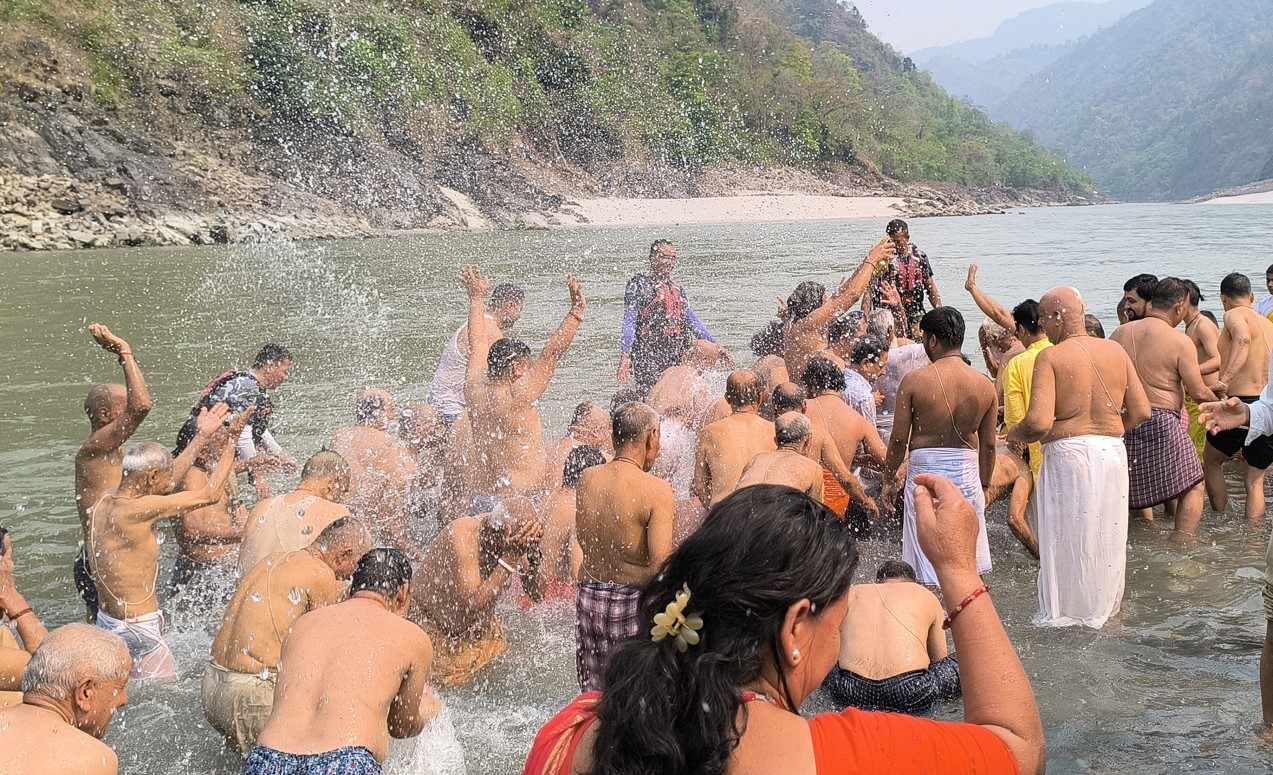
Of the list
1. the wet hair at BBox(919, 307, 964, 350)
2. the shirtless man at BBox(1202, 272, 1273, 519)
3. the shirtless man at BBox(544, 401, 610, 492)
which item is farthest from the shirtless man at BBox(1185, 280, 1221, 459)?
the shirtless man at BBox(544, 401, 610, 492)

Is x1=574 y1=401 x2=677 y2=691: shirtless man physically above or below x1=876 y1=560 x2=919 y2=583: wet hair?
above

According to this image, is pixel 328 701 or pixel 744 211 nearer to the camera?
pixel 328 701

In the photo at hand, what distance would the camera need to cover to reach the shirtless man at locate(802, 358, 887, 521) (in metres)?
6.34

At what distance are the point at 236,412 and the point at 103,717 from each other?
300 centimetres

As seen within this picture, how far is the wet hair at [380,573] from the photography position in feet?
12.1

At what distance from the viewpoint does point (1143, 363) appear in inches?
253

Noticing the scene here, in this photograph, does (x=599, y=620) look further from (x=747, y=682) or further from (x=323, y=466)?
(x=747, y=682)

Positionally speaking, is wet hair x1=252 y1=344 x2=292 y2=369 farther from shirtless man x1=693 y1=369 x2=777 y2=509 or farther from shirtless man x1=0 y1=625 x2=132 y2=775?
shirtless man x1=0 y1=625 x2=132 y2=775

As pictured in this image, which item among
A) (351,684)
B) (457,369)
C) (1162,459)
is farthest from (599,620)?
(1162,459)

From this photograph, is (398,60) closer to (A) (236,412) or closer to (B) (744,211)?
(B) (744,211)

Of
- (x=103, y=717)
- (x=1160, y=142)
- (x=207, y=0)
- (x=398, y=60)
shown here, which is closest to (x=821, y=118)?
(x=398, y=60)

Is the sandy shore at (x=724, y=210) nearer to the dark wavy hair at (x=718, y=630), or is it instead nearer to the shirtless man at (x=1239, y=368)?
the shirtless man at (x=1239, y=368)

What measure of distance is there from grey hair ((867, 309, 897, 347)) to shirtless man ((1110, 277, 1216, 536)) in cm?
188

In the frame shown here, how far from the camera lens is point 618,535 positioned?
4254mm
